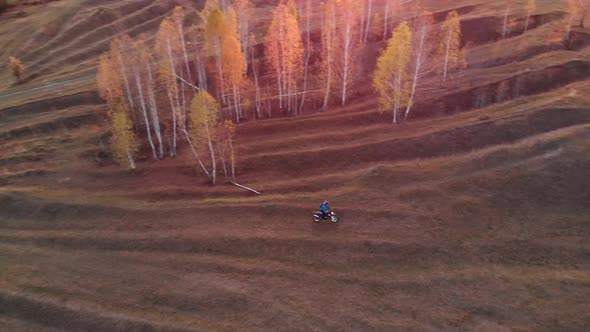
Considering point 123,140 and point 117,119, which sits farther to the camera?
point 123,140

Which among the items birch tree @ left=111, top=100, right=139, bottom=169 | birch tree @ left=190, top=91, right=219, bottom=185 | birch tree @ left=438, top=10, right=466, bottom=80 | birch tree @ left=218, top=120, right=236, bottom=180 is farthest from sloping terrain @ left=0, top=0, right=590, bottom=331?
birch tree @ left=190, top=91, right=219, bottom=185

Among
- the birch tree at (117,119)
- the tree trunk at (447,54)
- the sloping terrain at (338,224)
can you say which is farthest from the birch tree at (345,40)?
the birch tree at (117,119)

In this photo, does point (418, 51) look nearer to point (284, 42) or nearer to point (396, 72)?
point (396, 72)

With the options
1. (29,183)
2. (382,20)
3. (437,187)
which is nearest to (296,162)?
(437,187)

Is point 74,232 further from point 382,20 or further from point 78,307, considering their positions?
point 382,20

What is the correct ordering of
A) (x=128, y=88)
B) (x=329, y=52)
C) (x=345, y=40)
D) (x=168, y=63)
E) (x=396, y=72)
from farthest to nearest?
(x=345, y=40), (x=329, y=52), (x=128, y=88), (x=396, y=72), (x=168, y=63)

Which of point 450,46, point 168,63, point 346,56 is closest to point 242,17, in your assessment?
point 168,63

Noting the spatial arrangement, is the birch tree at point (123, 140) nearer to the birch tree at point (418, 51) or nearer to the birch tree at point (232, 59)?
the birch tree at point (232, 59)
